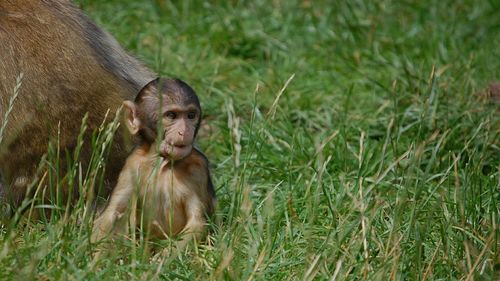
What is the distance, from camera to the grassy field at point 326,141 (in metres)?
4.39

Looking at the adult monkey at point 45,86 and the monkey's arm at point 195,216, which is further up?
the adult monkey at point 45,86

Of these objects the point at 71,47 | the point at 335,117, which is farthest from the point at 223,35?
the point at 71,47

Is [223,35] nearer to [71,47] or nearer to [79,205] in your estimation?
[71,47]

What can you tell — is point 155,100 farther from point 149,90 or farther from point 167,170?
point 167,170

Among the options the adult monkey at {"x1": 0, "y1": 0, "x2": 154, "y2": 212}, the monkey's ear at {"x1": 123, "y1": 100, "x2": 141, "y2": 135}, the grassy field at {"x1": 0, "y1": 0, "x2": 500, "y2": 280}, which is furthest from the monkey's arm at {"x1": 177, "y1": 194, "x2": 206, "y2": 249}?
the adult monkey at {"x1": 0, "y1": 0, "x2": 154, "y2": 212}

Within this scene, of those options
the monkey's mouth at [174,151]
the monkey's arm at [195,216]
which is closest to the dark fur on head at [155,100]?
the monkey's mouth at [174,151]

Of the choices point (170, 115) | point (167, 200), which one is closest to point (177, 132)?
point (170, 115)

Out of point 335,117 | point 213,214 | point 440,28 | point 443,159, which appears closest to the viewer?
point 213,214

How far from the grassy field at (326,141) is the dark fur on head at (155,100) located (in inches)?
16.0

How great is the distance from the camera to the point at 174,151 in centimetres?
477

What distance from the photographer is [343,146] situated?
21.3ft

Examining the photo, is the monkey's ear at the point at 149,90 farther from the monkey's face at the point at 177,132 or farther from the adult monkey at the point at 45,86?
the adult monkey at the point at 45,86

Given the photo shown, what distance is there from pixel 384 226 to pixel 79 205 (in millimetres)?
1442

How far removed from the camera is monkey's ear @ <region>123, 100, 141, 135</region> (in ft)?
16.2
